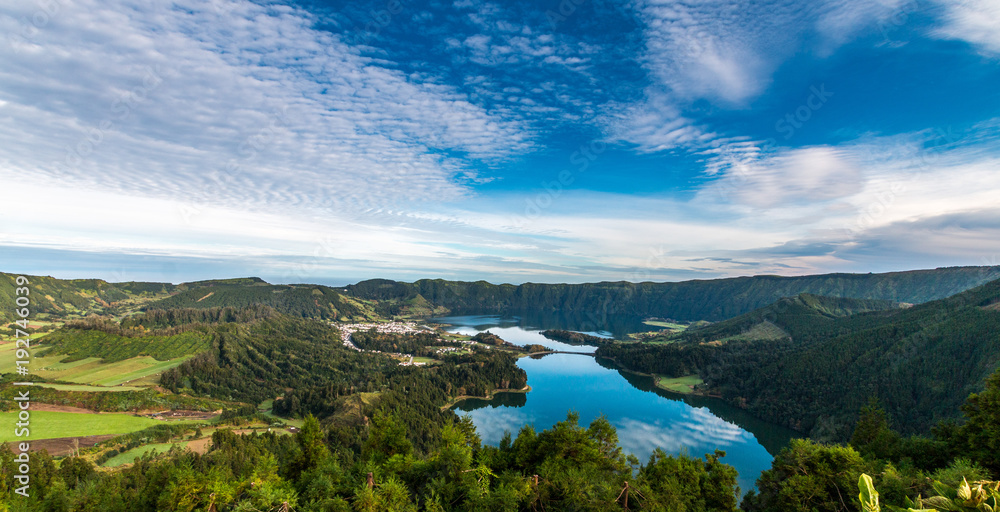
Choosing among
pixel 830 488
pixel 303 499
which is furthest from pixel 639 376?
pixel 303 499

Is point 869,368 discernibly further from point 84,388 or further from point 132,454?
point 84,388

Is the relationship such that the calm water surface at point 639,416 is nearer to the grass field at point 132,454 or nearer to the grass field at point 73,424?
the grass field at point 132,454

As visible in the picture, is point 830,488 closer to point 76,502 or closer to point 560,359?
point 76,502

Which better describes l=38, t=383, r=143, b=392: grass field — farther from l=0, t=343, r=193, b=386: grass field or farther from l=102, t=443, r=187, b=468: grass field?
A: l=102, t=443, r=187, b=468: grass field

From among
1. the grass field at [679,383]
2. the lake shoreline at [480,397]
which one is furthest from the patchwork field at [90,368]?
the grass field at [679,383]

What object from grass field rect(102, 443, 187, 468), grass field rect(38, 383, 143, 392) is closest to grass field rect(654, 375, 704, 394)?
grass field rect(102, 443, 187, 468)

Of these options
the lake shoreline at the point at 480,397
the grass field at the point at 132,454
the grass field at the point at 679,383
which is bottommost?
the lake shoreline at the point at 480,397

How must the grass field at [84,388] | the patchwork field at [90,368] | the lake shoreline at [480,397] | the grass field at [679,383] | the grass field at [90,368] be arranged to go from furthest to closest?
the grass field at [679,383]
the lake shoreline at [480,397]
the grass field at [90,368]
the patchwork field at [90,368]
the grass field at [84,388]
